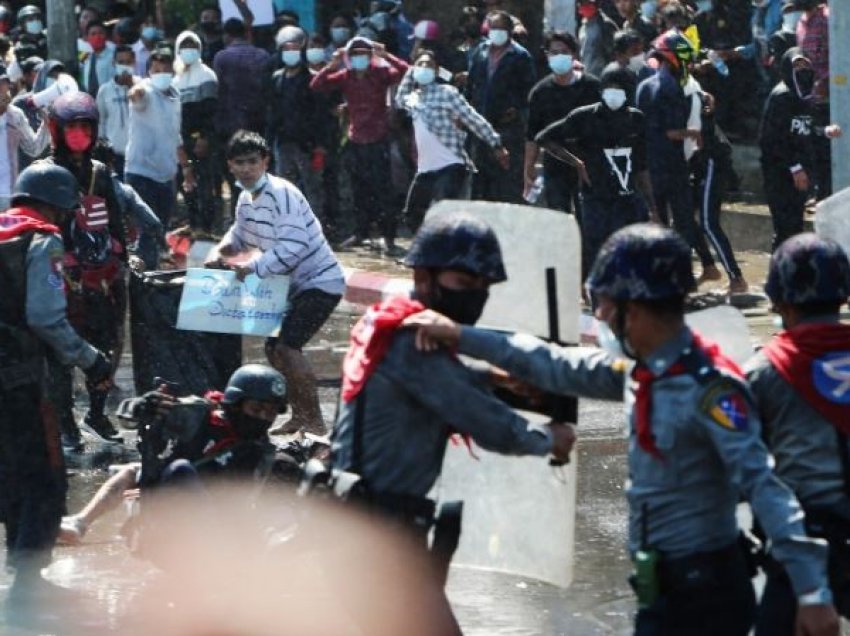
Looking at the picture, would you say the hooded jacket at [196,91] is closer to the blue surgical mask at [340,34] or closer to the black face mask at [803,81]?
the blue surgical mask at [340,34]

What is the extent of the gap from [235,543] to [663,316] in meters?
2.86

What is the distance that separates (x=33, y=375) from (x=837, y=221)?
3.12m

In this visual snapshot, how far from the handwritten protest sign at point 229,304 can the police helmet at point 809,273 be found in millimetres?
5261

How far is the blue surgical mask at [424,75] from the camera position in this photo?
618 inches

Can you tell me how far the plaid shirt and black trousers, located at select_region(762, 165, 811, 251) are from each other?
1.99 metres

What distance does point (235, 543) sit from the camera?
7242 millimetres

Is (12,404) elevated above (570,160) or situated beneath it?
situated beneath

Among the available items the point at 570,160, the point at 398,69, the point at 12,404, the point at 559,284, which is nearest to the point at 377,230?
the point at 398,69

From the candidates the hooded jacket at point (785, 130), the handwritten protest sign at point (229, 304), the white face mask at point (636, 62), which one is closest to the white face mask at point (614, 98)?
the hooded jacket at point (785, 130)

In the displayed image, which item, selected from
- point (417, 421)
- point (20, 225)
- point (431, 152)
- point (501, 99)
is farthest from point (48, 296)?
point (501, 99)

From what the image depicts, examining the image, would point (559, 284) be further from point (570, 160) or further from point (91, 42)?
point (91, 42)

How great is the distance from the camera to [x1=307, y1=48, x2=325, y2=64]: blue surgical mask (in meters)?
18.6

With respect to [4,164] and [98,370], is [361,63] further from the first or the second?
[98,370]

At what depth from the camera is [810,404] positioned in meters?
5.09
